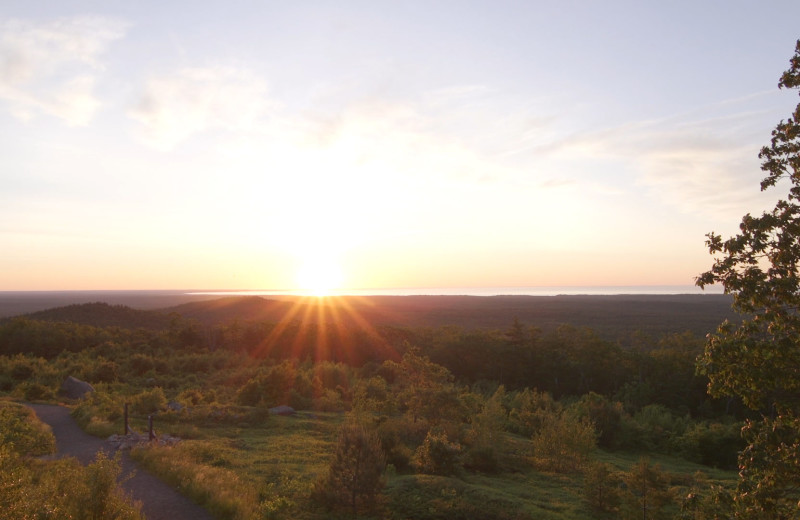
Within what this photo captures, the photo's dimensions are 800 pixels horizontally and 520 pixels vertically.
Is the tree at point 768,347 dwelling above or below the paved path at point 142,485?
above

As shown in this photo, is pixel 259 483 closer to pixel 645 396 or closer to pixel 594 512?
pixel 594 512

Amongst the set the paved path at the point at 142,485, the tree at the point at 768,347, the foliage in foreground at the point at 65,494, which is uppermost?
the tree at the point at 768,347

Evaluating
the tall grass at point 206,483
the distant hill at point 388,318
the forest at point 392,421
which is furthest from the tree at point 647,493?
the distant hill at point 388,318

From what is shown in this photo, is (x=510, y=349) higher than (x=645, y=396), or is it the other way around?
(x=510, y=349)

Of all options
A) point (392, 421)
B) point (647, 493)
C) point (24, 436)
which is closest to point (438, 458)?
point (392, 421)

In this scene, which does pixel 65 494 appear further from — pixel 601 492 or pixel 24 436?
pixel 601 492

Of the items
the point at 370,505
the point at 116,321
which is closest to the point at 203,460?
the point at 370,505

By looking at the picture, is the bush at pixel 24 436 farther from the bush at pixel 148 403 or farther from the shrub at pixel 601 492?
the shrub at pixel 601 492
